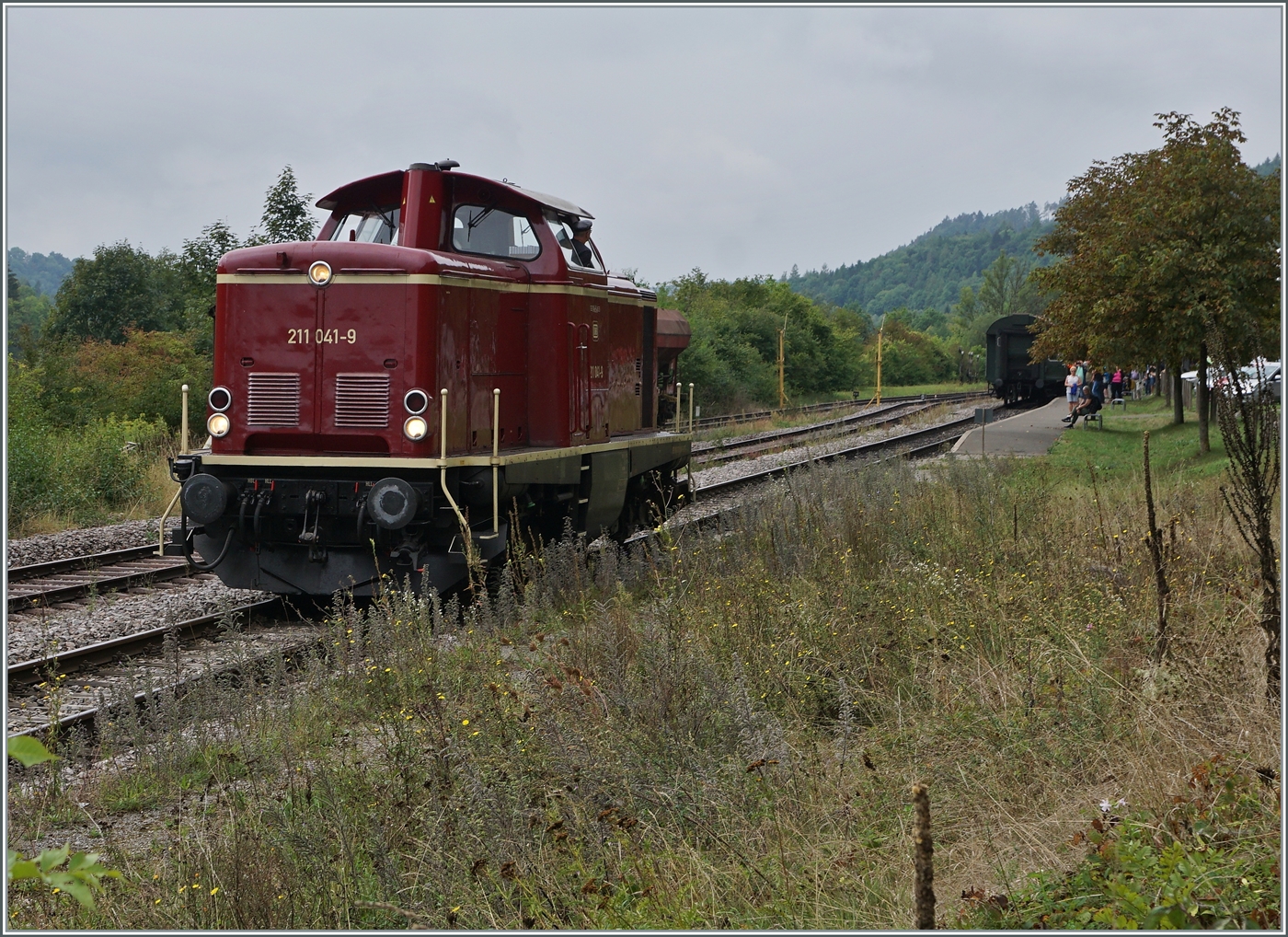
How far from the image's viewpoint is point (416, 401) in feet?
26.9

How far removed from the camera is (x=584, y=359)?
31.8ft

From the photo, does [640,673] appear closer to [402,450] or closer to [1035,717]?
[1035,717]

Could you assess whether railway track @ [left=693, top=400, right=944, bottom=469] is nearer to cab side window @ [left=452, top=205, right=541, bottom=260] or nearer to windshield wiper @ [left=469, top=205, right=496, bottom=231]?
cab side window @ [left=452, top=205, right=541, bottom=260]

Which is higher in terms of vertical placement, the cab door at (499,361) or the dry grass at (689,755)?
the cab door at (499,361)

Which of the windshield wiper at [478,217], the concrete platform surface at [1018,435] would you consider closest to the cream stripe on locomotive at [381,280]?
the windshield wiper at [478,217]

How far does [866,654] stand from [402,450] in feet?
12.8

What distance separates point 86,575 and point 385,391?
4.05 m

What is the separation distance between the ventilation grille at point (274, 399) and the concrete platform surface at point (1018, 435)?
471 inches

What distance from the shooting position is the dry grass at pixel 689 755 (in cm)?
373

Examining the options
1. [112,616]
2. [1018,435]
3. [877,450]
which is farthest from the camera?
[1018,435]

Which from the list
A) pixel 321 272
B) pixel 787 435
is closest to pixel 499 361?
pixel 321 272

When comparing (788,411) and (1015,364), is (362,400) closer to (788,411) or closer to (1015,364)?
(788,411)

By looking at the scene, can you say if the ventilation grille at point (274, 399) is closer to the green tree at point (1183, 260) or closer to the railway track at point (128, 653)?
the railway track at point (128, 653)

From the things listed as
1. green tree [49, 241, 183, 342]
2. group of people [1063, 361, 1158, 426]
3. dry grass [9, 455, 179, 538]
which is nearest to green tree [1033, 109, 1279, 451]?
group of people [1063, 361, 1158, 426]
